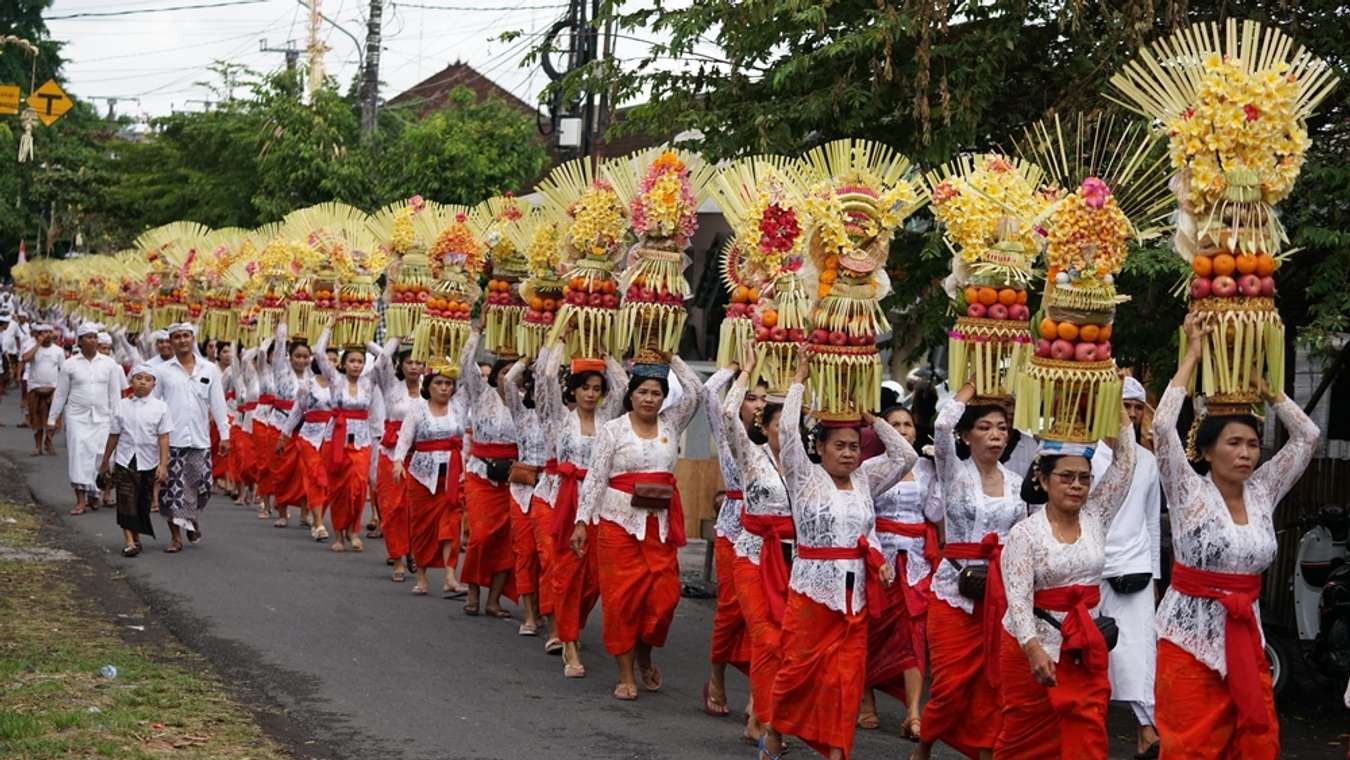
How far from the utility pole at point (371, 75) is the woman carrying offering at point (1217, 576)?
23.9m

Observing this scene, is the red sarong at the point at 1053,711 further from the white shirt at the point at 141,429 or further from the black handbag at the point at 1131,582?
the white shirt at the point at 141,429

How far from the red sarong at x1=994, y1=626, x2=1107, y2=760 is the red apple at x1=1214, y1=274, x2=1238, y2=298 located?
1.51 m

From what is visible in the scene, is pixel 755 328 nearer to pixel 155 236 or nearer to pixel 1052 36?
pixel 1052 36

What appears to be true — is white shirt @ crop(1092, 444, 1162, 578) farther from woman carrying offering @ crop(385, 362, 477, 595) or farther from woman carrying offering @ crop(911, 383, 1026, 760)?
woman carrying offering @ crop(385, 362, 477, 595)

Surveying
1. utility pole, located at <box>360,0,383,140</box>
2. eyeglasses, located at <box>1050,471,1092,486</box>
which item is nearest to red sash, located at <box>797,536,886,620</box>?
eyeglasses, located at <box>1050,471,1092,486</box>

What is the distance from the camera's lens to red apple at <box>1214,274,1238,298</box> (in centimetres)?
692

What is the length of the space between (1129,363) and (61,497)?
1343 cm

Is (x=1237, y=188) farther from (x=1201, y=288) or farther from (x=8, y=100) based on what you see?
(x=8, y=100)

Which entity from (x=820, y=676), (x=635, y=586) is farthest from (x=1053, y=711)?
(x=635, y=586)

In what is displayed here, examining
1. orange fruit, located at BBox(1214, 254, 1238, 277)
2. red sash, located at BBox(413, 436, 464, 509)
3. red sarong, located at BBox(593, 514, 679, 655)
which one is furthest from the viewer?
red sash, located at BBox(413, 436, 464, 509)

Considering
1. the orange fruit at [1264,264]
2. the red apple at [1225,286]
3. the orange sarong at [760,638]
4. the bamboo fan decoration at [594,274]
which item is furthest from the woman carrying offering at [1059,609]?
the bamboo fan decoration at [594,274]

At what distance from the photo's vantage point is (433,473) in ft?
46.8

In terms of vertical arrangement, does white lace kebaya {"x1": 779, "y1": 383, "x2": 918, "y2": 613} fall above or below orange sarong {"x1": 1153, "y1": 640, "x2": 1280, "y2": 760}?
above

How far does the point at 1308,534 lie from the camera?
1081cm
